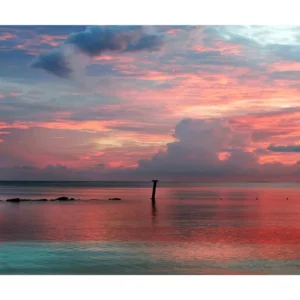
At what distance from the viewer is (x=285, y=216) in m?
21.0

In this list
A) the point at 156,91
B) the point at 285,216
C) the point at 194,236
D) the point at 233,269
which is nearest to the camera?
the point at 233,269

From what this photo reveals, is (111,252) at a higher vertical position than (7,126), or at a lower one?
lower

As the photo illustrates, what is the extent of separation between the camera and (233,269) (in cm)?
1001
